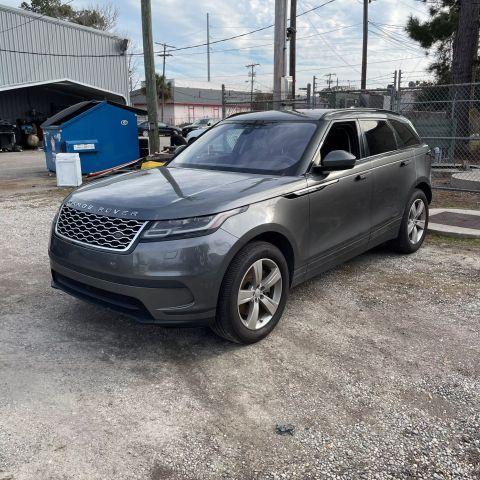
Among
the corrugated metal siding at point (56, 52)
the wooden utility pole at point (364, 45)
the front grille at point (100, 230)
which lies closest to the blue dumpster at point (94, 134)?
the front grille at point (100, 230)

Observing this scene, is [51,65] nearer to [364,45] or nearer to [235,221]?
[364,45]

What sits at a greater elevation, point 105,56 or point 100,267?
point 105,56

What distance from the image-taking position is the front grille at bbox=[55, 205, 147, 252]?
3273mm

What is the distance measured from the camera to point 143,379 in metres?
3.26

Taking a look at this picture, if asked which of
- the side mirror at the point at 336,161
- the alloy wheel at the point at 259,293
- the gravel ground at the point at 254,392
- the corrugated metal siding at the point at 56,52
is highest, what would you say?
the corrugated metal siding at the point at 56,52

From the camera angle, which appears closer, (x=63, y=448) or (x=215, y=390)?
(x=63, y=448)

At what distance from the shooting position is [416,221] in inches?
232

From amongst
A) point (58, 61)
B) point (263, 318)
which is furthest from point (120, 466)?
point (58, 61)

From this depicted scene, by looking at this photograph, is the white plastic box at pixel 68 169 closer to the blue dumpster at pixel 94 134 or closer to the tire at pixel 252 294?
the blue dumpster at pixel 94 134

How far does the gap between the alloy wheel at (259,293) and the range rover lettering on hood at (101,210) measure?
0.89m

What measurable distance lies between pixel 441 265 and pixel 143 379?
3.74 m

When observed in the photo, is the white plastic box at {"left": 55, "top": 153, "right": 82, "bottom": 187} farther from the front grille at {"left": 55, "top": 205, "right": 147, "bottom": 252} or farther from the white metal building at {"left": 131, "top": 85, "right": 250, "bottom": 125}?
the white metal building at {"left": 131, "top": 85, "right": 250, "bottom": 125}

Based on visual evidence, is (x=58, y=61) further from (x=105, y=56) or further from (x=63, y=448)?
(x=63, y=448)

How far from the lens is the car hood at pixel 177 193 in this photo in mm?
3312
